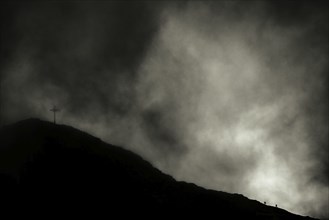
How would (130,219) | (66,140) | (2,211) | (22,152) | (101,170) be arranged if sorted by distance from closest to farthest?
(2,211) → (130,219) → (101,170) → (22,152) → (66,140)

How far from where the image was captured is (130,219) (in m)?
66.1

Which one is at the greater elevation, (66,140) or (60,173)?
(66,140)

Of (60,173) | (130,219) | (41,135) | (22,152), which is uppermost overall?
(41,135)

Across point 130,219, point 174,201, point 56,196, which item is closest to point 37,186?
point 56,196

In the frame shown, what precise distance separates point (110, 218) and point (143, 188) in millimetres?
13892

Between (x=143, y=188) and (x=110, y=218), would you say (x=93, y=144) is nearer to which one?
(x=143, y=188)

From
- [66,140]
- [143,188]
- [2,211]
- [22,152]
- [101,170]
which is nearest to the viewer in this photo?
[2,211]

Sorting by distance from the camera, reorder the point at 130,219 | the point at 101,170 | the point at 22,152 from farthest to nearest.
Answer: the point at 22,152 < the point at 101,170 < the point at 130,219

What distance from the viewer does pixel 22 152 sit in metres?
104

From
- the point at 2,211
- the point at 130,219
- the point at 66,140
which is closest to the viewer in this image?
the point at 2,211

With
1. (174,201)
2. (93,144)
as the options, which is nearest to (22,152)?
(93,144)

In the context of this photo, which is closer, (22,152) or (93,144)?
(22,152)

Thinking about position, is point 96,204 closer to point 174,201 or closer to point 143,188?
point 143,188

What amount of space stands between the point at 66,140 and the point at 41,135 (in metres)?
7.98
